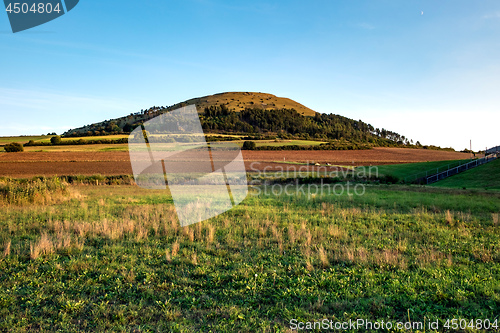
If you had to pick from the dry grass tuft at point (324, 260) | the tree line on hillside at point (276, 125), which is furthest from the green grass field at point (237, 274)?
the tree line on hillside at point (276, 125)

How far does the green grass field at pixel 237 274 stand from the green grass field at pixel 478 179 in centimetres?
3155

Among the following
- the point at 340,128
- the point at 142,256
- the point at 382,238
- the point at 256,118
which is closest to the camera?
the point at 142,256

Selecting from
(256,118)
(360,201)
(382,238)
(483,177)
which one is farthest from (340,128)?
(382,238)

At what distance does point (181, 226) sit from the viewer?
11.5 m

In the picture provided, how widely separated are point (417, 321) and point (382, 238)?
5650mm

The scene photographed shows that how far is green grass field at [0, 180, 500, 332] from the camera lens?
16.2 ft

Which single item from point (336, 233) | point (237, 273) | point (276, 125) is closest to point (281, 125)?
point (276, 125)

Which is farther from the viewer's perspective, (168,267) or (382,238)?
(382,238)

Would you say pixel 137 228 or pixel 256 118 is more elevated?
pixel 256 118

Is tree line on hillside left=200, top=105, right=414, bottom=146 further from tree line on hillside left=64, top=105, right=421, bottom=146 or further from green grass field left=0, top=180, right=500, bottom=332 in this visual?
green grass field left=0, top=180, right=500, bottom=332

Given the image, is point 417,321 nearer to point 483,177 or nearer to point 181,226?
point 181,226

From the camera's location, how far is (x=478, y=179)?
3981 centimetres

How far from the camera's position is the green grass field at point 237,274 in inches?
195

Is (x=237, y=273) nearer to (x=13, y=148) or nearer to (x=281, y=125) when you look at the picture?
(x=13, y=148)
